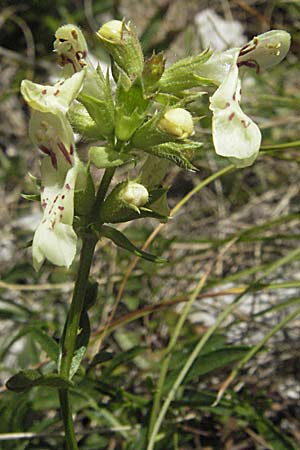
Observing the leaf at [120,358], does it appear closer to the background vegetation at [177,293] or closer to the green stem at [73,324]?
the background vegetation at [177,293]

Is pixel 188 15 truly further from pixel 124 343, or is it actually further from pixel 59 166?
pixel 59 166

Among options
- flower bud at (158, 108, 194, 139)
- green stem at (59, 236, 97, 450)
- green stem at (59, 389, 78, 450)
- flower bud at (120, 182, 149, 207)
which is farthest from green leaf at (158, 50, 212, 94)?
green stem at (59, 389, 78, 450)

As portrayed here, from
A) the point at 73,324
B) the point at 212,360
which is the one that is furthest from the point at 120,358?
the point at 73,324

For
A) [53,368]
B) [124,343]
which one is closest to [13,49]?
[124,343]

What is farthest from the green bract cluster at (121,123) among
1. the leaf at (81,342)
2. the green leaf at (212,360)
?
the green leaf at (212,360)

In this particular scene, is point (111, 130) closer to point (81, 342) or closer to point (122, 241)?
point (122, 241)

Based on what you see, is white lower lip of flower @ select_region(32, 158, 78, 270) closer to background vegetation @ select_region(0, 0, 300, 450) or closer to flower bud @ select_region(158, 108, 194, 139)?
flower bud @ select_region(158, 108, 194, 139)

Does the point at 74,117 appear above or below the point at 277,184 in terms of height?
above

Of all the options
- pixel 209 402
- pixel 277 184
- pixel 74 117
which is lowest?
pixel 277 184
